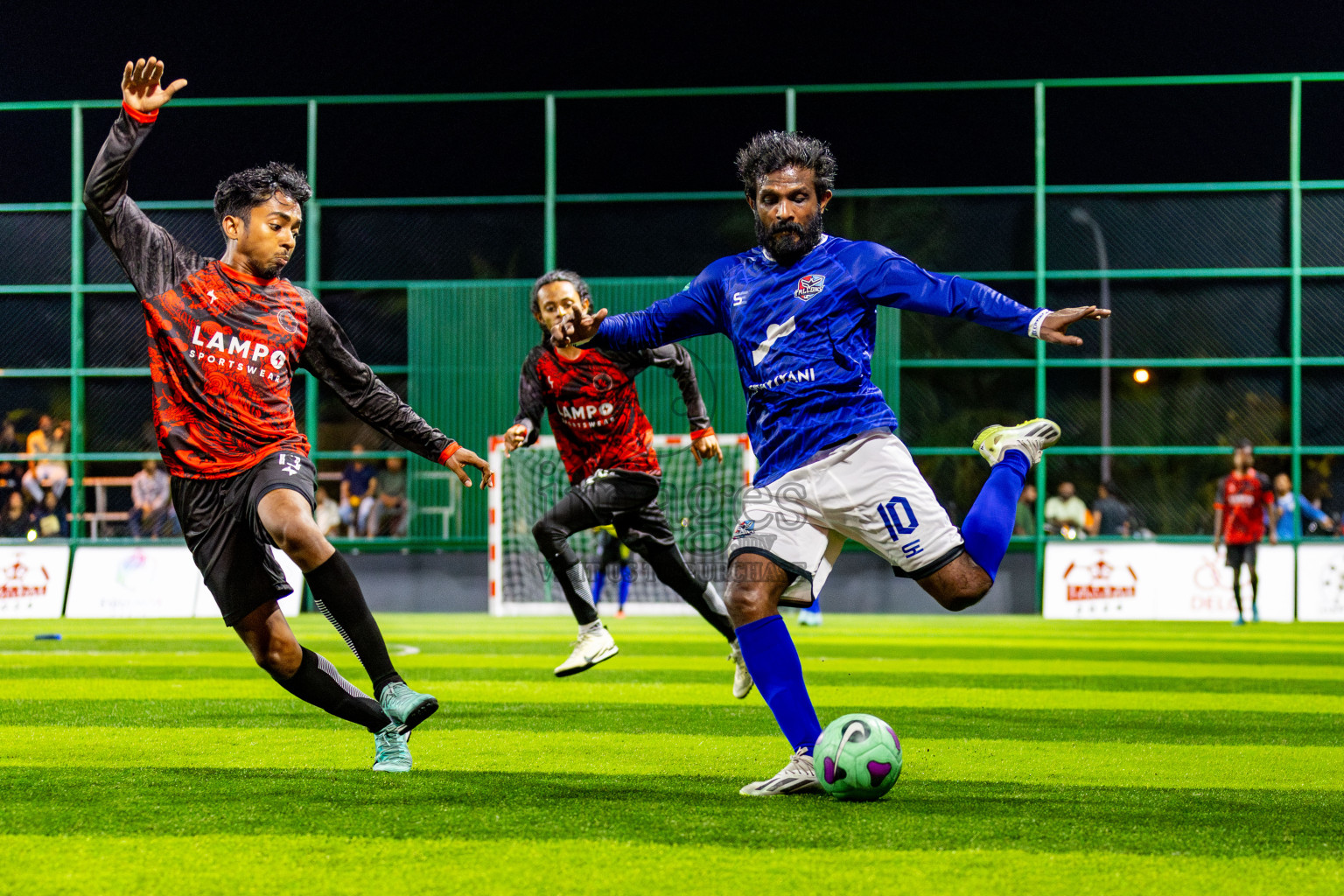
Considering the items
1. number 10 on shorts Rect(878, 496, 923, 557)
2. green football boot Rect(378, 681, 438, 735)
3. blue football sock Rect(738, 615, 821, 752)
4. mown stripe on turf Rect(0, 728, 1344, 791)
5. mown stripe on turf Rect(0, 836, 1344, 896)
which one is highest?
number 10 on shorts Rect(878, 496, 923, 557)

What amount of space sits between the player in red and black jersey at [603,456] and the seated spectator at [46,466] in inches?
569

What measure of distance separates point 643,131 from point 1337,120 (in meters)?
10.7

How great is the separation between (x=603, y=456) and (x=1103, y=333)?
13.9 meters

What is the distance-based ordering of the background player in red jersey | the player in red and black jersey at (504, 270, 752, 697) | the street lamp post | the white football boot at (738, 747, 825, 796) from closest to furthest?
the white football boot at (738, 747, 825, 796) → the player in red and black jersey at (504, 270, 752, 697) → the background player in red jersey → the street lamp post

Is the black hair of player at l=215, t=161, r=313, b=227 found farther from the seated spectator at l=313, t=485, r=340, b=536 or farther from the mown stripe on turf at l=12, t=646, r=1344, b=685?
the seated spectator at l=313, t=485, r=340, b=536

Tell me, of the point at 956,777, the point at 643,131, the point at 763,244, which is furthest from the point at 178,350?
the point at 643,131

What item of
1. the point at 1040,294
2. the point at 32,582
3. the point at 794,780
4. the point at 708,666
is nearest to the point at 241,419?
the point at 794,780

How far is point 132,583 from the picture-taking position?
61.2ft

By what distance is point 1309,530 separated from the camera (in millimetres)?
19188

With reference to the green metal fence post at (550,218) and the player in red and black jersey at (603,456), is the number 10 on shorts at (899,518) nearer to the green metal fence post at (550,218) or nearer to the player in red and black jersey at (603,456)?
the player in red and black jersey at (603,456)

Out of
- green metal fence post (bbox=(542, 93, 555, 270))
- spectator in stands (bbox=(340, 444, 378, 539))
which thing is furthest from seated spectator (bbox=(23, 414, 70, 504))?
green metal fence post (bbox=(542, 93, 555, 270))

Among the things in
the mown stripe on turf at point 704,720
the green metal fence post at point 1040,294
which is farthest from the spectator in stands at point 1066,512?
the mown stripe on turf at point 704,720

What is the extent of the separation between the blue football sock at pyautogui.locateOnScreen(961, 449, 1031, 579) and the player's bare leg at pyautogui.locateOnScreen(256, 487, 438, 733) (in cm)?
188

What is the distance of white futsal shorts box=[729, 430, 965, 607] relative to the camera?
4543 mm
